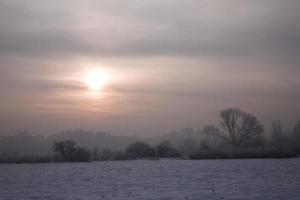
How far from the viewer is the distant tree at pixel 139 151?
110 meters

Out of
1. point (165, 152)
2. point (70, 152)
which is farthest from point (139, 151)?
point (70, 152)

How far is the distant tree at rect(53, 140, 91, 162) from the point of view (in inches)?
3976

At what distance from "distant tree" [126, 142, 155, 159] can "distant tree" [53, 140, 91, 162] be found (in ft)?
39.1

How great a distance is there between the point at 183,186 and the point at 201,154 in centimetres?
6738

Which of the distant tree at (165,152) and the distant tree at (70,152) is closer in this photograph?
the distant tree at (70,152)

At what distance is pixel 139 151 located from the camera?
362 ft

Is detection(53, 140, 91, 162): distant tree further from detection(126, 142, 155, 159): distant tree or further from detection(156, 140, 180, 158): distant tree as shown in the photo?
detection(156, 140, 180, 158): distant tree

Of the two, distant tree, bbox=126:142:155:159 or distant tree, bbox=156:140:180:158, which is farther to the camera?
distant tree, bbox=156:140:180:158

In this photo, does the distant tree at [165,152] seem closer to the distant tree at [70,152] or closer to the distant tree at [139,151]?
the distant tree at [139,151]

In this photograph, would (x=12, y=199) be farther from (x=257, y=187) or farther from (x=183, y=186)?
(x=257, y=187)

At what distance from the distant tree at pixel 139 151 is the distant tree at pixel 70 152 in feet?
39.1

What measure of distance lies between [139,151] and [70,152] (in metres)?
18.1

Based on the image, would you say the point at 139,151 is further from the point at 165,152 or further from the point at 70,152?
the point at 70,152

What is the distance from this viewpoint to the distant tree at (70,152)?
101m
